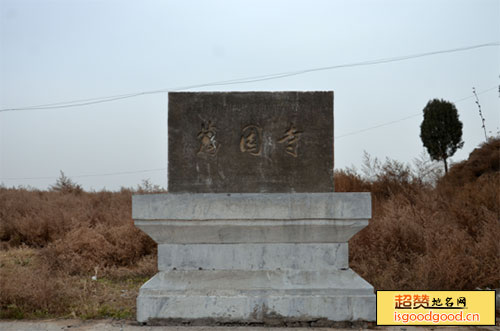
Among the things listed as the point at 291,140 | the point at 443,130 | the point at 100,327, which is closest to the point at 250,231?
the point at 291,140

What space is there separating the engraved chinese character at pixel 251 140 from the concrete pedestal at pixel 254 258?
437mm

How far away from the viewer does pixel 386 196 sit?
8750 mm

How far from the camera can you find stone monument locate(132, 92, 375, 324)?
11.9 feet

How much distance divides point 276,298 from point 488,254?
3.04 metres

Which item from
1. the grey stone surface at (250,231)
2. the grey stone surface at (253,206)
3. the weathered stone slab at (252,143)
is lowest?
the grey stone surface at (250,231)

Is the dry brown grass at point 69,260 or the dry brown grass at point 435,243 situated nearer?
the dry brown grass at point 69,260

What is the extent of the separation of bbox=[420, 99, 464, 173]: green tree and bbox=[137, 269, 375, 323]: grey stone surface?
16691mm

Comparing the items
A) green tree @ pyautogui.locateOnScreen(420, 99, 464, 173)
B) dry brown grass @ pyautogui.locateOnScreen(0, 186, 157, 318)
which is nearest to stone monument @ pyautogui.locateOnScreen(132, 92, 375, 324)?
dry brown grass @ pyautogui.locateOnScreen(0, 186, 157, 318)

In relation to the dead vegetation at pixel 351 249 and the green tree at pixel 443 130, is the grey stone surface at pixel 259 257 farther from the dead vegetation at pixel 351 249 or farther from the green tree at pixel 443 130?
the green tree at pixel 443 130

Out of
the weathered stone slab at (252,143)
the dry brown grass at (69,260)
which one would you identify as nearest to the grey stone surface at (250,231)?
the weathered stone slab at (252,143)

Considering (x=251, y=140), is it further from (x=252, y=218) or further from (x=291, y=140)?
(x=252, y=218)

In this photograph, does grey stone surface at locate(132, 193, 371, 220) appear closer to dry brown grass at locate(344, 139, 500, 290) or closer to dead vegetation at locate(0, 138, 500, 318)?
dead vegetation at locate(0, 138, 500, 318)

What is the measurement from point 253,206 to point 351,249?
2.71 meters

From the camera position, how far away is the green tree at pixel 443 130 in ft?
61.8
